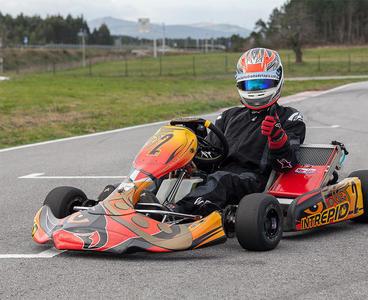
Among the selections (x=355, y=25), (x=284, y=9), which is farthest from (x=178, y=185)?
(x=355, y=25)

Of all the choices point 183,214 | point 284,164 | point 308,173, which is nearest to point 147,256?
point 183,214

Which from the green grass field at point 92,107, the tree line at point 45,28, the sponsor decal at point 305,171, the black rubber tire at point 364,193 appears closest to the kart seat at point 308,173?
the sponsor decal at point 305,171

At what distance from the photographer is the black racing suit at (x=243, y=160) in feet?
17.2

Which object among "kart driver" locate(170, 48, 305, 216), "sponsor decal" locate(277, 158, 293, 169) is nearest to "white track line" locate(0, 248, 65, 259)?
"kart driver" locate(170, 48, 305, 216)

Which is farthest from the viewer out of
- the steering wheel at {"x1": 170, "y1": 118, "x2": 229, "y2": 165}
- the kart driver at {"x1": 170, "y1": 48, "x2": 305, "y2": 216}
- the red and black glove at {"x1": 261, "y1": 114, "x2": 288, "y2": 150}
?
the steering wheel at {"x1": 170, "y1": 118, "x2": 229, "y2": 165}

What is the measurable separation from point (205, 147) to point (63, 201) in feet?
3.94

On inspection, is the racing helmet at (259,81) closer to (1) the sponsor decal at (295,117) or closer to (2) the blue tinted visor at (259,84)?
(2) the blue tinted visor at (259,84)

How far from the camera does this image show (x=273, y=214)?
5.10 m

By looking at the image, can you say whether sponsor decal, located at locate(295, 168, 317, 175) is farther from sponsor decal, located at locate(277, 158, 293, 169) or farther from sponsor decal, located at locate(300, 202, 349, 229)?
sponsor decal, located at locate(300, 202, 349, 229)

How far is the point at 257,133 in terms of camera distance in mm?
5816

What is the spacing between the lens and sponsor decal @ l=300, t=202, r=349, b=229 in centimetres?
543

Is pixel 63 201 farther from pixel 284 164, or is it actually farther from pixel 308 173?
pixel 308 173

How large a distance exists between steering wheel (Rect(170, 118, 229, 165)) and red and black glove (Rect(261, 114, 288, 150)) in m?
0.37

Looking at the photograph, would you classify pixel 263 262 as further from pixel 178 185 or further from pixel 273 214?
pixel 178 185
